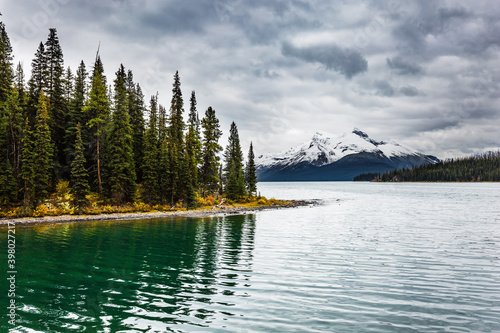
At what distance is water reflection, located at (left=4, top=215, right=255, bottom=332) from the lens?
416 inches

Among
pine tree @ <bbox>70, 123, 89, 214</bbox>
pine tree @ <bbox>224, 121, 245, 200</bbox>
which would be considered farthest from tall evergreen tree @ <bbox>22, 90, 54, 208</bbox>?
pine tree @ <bbox>224, 121, 245, 200</bbox>

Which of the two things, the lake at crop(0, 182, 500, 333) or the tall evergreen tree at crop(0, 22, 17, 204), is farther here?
the tall evergreen tree at crop(0, 22, 17, 204)

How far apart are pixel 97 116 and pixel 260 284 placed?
163ft

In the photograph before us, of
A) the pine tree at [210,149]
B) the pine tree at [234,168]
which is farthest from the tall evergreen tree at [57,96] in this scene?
the pine tree at [234,168]

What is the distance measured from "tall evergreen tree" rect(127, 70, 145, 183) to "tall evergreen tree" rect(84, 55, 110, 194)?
23.3ft

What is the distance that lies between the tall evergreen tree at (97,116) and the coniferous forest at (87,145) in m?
0.17

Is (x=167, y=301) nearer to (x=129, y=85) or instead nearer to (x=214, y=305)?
(x=214, y=305)

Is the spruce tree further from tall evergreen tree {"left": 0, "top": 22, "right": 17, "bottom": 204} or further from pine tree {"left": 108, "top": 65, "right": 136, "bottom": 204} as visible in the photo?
pine tree {"left": 108, "top": 65, "right": 136, "bottom": 204}

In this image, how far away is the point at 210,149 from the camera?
225ft

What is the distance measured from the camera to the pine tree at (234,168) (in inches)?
2913

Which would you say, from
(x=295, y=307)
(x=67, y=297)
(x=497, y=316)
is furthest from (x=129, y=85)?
(x=497, y=316)

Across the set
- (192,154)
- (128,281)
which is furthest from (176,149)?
(128,281)

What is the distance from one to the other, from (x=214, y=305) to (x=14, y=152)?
50.0 metres

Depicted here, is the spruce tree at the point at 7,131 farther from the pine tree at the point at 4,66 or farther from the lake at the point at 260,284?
the lake at the point at 260,284
